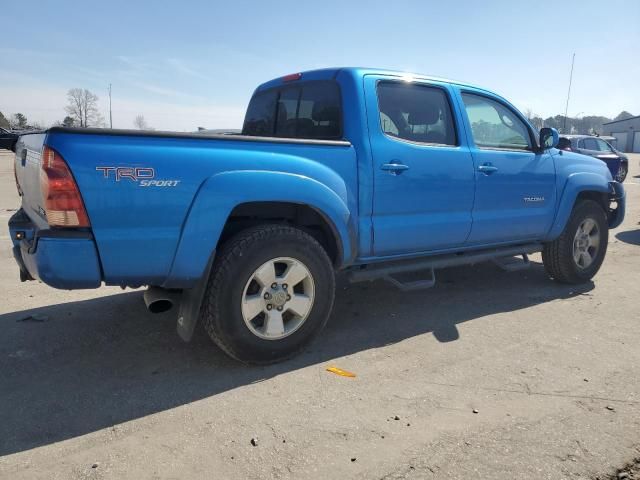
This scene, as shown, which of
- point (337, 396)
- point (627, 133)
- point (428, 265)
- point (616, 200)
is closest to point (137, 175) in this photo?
point (337, 396)

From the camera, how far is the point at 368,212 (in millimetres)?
3641

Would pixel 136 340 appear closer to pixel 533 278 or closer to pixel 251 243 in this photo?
pixel 251 243

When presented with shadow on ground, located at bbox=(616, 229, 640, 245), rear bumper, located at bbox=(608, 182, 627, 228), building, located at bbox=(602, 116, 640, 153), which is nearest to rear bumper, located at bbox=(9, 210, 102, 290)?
rear bumper, located at bbox=(608, 182, 627, 228)

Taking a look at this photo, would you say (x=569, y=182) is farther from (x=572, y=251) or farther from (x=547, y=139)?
(x=572, y=251)

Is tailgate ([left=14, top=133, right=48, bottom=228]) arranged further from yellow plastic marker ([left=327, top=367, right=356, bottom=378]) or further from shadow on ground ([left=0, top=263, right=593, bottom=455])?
yellow plastic marker ([left=327, top=367, right=356, bottom=378])

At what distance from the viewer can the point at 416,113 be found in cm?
407

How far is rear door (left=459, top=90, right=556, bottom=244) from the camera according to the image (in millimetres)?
4367

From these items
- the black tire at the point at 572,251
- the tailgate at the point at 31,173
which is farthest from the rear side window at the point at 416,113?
the tailgate at the point at 31,173

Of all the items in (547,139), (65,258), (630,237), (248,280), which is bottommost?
(630,237)

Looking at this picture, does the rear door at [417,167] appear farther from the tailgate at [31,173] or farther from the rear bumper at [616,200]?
the rear bumper at [616,200]

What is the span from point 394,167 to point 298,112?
105cm

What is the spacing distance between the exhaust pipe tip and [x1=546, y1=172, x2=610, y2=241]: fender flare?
3.80m

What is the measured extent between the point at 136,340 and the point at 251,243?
131 centimetres

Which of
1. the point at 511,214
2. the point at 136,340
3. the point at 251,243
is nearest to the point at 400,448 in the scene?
the point at 251,243
